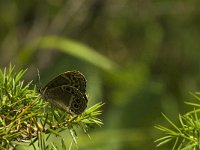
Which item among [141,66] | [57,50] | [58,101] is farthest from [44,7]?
[58,101]

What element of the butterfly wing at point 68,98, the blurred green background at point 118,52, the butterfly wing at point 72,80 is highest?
the butterfly wing at point 72,80

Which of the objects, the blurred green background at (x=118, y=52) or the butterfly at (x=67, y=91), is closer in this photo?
the butterfly at (x=67, y=91)

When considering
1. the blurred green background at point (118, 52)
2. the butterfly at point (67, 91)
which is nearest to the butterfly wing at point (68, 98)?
the butterfly at point (67, 91)

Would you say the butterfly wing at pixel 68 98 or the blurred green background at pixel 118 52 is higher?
the butterfly wing at pixel 68 98

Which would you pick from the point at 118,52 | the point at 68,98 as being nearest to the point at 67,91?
the point at 68,98

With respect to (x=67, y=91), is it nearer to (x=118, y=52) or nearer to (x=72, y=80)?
(x=72, y=80)

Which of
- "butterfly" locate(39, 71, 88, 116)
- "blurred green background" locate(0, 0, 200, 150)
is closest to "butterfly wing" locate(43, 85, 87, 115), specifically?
"butterfly" locate(39, 71, 88, 116)

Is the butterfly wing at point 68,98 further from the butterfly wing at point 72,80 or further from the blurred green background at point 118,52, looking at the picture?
the blurred green background at point 118,52
